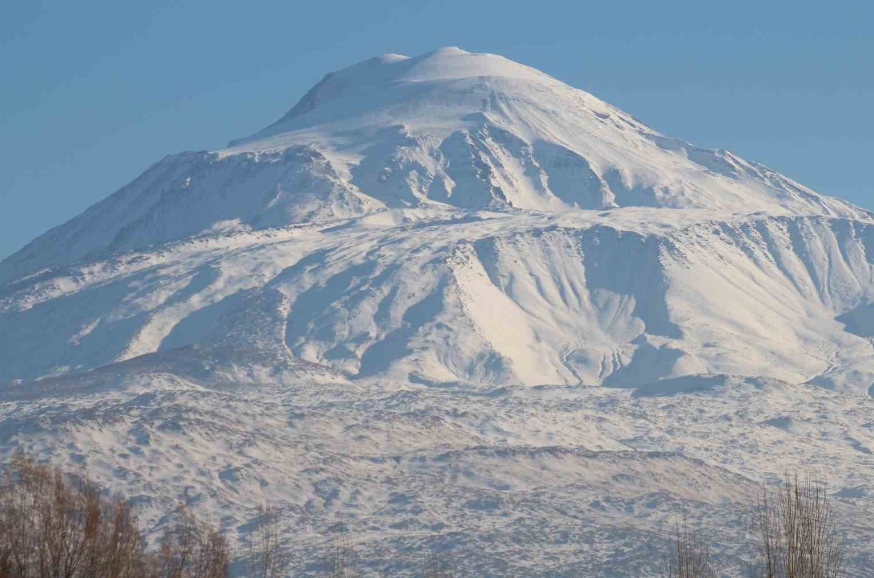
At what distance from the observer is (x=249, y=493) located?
156500 millimetres

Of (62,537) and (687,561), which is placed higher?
(62,537)

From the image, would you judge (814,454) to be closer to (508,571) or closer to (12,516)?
(508,571)

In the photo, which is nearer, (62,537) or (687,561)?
(62,537)

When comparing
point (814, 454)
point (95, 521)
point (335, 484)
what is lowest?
point (814, 454)

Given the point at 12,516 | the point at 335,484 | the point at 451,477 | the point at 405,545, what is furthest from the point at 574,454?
the point at 12,516

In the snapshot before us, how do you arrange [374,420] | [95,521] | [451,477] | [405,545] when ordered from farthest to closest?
[374,420]
[451,477]
[405,545]
[95,521]

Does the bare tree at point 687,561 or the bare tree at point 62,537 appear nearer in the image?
the bare tree at point 62,537

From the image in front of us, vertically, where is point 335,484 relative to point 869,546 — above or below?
above

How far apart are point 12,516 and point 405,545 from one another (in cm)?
8048

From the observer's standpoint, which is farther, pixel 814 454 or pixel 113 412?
pixel 814 454

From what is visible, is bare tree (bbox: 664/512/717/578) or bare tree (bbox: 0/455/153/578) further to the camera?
bare tree (bbox: 664/512/717/578)

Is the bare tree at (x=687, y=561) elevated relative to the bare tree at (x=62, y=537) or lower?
lower

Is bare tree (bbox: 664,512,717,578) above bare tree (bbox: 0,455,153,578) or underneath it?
underneath

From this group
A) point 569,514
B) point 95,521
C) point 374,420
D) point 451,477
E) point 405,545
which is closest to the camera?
point 95,521
